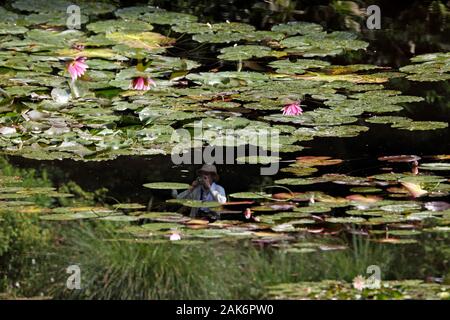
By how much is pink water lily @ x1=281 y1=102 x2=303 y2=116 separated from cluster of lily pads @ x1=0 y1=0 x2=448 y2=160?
3 cm

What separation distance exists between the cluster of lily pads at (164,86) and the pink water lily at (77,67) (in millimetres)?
32

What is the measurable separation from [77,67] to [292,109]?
1.21 m

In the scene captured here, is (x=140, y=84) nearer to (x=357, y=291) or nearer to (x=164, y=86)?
(x=164, y=86)

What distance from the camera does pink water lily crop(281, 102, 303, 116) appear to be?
566 cm

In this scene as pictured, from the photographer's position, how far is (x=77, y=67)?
19.8 ft

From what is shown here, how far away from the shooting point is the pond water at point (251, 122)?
4535mm

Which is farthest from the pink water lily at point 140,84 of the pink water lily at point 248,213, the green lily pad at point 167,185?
the pink water lily at point 248,213

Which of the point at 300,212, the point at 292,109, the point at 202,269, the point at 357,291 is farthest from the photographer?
the point at 292,109

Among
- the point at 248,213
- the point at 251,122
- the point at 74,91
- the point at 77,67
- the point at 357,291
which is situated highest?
the point at 77,67

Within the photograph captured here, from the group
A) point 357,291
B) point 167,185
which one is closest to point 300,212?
point 357,291

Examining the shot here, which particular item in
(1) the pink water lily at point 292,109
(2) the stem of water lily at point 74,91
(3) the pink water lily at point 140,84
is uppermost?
(3) the pink water lily at point 140,84

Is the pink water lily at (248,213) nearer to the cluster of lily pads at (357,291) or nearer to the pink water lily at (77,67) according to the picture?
the cluster of lily pads at (357,291)

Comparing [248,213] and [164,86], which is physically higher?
[164,86]
